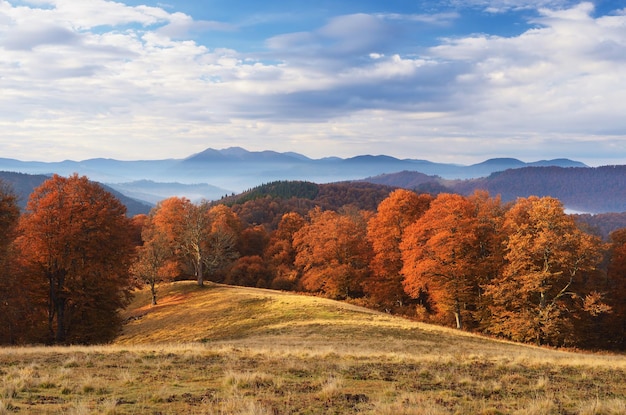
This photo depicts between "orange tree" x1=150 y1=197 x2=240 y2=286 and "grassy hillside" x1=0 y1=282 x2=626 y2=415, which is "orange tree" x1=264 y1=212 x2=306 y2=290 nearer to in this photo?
"orange tree" x1=150 y1=197 x2=240 y2=286

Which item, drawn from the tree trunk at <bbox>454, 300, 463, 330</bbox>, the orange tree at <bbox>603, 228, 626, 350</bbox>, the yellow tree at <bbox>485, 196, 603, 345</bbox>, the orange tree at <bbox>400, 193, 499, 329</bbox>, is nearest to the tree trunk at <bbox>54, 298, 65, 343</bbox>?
the orange tree at <bbox>400, 193, 499, 329</bbox>

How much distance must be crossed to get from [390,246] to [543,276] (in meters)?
19.4

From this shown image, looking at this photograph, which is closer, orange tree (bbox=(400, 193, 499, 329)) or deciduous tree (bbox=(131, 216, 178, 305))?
orange tree (bbox=(400, 193, 499, 329))

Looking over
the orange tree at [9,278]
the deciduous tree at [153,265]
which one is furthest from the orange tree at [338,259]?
the orange tree at [9,278]

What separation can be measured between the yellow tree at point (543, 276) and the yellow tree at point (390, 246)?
14.0 meters

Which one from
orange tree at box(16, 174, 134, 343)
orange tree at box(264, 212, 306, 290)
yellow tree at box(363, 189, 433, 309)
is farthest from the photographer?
orange tree at box(264, 212, 306, 290)

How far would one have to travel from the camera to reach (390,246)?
52.7 meters

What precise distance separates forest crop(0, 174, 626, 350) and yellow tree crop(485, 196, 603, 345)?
13 centimetres

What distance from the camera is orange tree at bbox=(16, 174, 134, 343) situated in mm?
28938

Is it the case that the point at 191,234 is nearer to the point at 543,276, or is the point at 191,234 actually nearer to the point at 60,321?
the point at 60,321

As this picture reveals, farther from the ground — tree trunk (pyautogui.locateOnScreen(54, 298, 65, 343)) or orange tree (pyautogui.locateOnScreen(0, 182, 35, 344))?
orange tree (pyautogui.locateOnScreen(0, 182, 35, 344))

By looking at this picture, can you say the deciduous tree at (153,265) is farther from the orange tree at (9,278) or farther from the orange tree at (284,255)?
the orange tree at (9,278)

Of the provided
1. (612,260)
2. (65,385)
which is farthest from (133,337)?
(612,260)

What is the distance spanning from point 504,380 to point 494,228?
1349 inches
